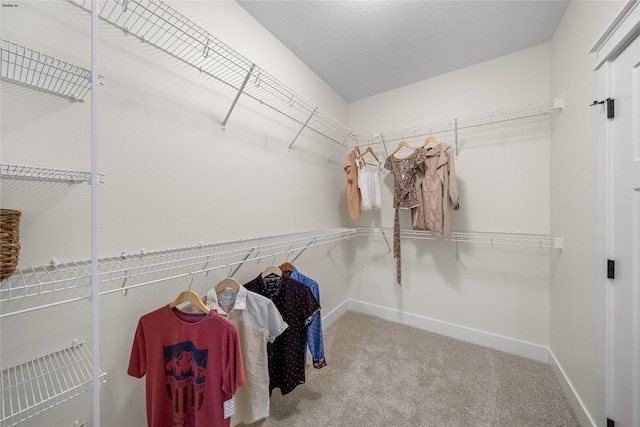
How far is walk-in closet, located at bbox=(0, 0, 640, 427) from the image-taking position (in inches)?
33.4

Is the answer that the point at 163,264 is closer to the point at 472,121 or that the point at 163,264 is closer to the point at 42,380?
the point at 42,380

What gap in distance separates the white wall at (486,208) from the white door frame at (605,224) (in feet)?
2.62

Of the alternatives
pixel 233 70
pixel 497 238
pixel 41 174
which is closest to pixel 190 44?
pixel 233 70

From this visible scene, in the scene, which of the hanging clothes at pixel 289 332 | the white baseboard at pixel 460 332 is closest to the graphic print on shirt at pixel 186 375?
the hanging clothes at pixel 289 332

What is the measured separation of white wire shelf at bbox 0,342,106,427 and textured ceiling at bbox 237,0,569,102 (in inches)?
83.3

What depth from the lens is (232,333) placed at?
3.24 feet

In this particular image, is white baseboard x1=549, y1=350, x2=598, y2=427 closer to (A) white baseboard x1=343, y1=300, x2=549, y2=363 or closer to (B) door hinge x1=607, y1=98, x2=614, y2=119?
(A) white baseboard x1=343, y1=300, x2=549, y2=363

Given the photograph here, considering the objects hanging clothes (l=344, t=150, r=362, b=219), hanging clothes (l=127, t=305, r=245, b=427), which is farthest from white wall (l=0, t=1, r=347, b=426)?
hanging clothes (l=344, t=150, r=362, b=219)

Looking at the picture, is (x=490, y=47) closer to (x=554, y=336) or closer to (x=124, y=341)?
(x=554, y=336)

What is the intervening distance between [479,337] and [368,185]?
1738mm

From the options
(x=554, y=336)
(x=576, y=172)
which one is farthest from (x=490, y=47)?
(x=554, y=336)

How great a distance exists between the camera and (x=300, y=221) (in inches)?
81.2

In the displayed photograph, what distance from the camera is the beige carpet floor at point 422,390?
1.35 metres

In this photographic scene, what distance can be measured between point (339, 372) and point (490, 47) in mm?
2871
